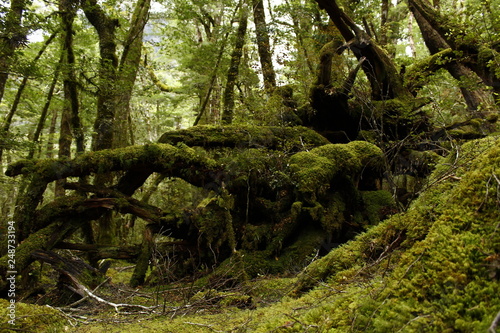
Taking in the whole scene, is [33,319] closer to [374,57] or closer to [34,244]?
[34,244]

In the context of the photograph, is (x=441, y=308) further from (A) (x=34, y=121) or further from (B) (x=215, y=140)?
(A) (x=34, y=121)

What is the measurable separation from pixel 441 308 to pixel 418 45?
25.1 metres

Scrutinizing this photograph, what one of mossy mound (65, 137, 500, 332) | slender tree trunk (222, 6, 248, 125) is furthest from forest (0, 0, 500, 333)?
slender tree trunk (222, 6, 248, 125)

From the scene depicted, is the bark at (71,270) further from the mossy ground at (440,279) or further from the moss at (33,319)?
the mossy ground at (440,279)

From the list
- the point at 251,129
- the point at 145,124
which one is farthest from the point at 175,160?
the point at 145,124

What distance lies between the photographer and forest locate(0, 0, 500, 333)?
52.7 inches

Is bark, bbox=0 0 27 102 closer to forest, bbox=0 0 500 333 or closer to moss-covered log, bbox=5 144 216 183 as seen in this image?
forest, bbox=0 0 500 333

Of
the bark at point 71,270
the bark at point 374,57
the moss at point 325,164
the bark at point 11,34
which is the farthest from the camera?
the bark at point 374,57

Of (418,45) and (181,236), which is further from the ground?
(418,45)

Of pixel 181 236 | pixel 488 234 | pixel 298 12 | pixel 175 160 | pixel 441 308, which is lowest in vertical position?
pixel 181 236

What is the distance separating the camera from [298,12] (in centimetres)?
1190

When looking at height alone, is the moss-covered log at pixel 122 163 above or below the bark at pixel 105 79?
below

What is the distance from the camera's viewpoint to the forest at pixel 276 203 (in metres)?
1.34

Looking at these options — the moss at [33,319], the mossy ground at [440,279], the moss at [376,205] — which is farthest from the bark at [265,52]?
the mossy ground at [440,279]
